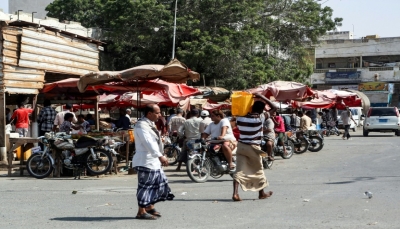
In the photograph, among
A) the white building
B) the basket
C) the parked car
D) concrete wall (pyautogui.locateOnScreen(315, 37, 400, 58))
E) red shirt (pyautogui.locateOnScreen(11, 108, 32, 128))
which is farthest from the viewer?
concrete wall (pyautogui.locateOnScreen(315, 37, 400, 58))

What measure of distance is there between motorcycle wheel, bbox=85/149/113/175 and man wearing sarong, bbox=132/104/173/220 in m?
6.79

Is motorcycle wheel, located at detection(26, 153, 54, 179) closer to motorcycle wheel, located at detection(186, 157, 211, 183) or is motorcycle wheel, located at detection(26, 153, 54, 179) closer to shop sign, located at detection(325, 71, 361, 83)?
motorcycle wheel, located at detection(186, 157, 211, 183)

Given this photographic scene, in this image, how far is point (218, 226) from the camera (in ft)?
28.6

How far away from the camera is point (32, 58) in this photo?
64.2 feet

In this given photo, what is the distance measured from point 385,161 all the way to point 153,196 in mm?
12085

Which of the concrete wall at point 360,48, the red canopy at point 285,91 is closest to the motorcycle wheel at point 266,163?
the red canopy at point 285,91

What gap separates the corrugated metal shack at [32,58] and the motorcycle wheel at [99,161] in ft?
11.4

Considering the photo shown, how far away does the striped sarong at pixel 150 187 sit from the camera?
30.2 ft

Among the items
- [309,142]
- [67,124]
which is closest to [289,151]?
[309,142]

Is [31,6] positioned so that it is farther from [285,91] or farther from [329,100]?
[285,91]

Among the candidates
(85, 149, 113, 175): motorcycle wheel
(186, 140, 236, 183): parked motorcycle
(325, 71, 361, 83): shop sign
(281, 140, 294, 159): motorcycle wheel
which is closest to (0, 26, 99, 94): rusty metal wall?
(85, 149, 113, 175): motorcycle wheel

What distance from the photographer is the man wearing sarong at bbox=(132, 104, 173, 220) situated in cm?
923

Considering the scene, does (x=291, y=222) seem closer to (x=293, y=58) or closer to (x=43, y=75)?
(x=43, y=75)

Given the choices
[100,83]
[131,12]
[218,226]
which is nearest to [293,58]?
[131,12]
